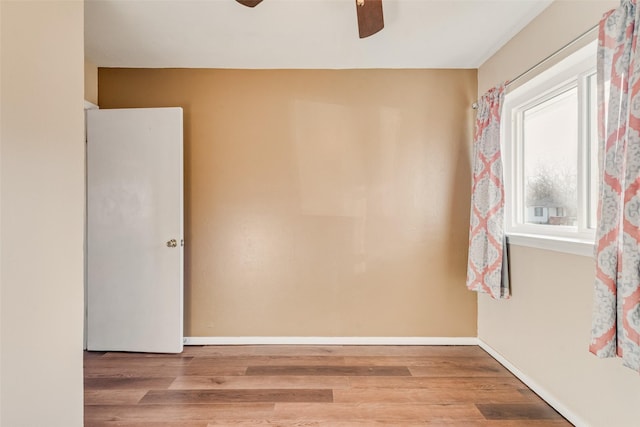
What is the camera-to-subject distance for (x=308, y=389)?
2266 millimetres

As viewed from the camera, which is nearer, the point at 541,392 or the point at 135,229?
the point at 541,392

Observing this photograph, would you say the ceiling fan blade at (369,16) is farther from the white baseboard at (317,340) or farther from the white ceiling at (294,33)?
the white baseboard at (317,340)

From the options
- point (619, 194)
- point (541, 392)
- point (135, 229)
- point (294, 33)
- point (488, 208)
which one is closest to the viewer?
point (619, 194)

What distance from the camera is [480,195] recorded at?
8.76 feet

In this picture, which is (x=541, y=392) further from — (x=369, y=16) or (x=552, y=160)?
(x=369, y=16)

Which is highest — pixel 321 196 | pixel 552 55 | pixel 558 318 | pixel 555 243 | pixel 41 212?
pixel 552 55

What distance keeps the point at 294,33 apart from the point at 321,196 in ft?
4.00

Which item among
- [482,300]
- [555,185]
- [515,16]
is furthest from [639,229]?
[482,300]

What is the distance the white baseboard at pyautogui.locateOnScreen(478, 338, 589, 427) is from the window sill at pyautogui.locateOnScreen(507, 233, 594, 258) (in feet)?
2.74

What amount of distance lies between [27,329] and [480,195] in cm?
271

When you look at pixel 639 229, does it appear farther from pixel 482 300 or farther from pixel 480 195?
pixel 482 300

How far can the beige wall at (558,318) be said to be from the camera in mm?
1704

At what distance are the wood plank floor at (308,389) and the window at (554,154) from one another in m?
0.97

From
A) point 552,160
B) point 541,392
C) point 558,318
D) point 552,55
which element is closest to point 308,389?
point 541,392
